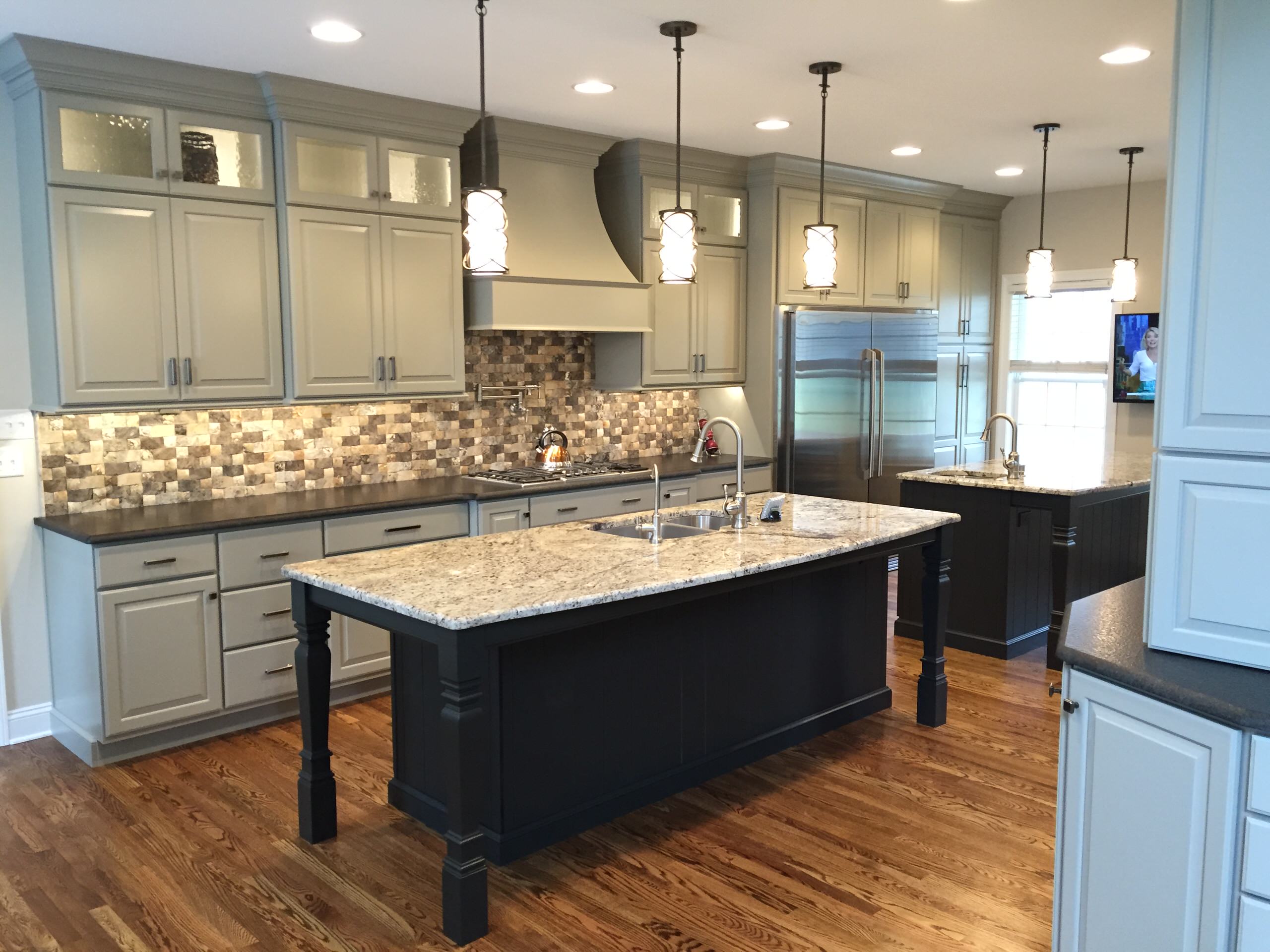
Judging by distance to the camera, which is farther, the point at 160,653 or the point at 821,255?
the point at 821,255

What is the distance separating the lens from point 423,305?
15.5 ft

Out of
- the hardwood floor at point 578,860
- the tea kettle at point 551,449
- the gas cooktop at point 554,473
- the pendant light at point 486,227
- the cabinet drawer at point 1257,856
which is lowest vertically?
the hardwood floor at point 578,860

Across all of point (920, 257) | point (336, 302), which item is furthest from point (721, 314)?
point (336, 302)

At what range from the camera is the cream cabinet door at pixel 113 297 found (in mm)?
3729

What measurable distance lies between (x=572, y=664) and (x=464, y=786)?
60 centimetres

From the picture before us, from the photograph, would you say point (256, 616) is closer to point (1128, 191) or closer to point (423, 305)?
point (423, 305)

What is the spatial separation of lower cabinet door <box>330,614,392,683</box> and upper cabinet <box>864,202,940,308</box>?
3.80 m

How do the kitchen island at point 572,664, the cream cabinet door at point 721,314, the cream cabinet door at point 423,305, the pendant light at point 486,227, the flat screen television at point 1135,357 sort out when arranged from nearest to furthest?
the kitchen island at point 572,664, the pendant light at point 486,227, the cream cabinet door at point 423,305, the cream cabinet door at point 721,314, the flat screen television at point 1135,357

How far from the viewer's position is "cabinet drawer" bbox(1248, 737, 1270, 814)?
182cm

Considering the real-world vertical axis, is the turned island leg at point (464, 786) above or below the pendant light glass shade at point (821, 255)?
below

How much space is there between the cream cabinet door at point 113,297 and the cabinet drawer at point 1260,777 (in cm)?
369

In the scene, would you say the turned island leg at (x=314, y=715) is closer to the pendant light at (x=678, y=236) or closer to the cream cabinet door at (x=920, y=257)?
the pendant light at (x=678, y=236)

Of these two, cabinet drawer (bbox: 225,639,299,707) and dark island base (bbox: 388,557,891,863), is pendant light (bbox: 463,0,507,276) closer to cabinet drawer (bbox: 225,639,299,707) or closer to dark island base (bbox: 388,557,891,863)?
dark island base (bbox: 388,557,891,863)

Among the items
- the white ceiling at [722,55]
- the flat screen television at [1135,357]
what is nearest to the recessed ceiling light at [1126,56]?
the white ceiling at [722,55]
